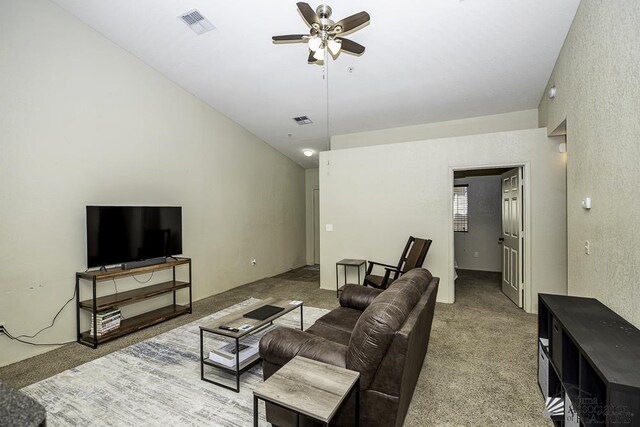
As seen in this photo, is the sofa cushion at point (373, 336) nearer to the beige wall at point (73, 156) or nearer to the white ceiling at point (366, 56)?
the white ceiling at point (366, 56)

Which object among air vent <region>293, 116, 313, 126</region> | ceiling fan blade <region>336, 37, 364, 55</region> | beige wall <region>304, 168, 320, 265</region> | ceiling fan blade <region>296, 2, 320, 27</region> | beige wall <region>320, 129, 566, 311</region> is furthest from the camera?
beige wall <region>304, 168, 320, 265</region>

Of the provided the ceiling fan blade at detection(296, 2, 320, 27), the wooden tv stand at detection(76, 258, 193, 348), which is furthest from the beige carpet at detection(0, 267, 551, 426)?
the ceiling fan blade at detection(296, 2, 320, 27)

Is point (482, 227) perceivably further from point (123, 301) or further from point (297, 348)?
point (123, 301)

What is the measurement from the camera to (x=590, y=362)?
139cm

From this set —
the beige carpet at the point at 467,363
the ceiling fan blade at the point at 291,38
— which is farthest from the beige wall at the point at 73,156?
the ceiling fan blade at the point at 291,38

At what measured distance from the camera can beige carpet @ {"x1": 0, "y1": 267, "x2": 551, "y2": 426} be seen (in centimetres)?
209

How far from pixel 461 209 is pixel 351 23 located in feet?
19.8

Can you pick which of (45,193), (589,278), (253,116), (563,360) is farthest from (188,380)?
(253,116)

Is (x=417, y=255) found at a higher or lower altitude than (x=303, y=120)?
lower

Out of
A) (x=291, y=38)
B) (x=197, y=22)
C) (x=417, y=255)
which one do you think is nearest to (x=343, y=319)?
(x=417, y=255)

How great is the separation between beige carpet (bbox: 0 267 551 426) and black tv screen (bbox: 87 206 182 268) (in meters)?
0.91

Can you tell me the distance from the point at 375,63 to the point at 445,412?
3751 mm

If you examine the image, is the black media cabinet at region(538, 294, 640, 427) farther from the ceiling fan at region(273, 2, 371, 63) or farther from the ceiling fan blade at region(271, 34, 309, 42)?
the ceiling fan blade at region(271, 34, 309, 42)

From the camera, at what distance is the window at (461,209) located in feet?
23.9
